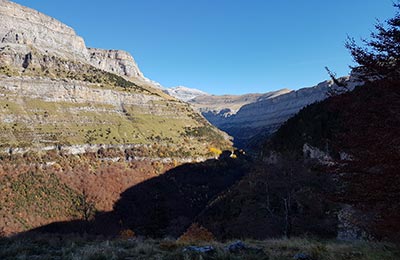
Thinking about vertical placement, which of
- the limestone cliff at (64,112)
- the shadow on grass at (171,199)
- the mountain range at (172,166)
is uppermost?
the limestone cliff at (64,112)

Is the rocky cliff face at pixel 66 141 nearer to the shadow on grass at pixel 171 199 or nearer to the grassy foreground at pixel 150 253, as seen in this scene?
the shadow on grass at pixel 171 199

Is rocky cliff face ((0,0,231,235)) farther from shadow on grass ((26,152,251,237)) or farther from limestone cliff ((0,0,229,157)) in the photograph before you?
shadow on grass ((26,152,251,237))

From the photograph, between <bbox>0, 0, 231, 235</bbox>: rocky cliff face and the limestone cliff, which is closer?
<bbox>0, 0, 231, 235</bbox>: rocky cliff face

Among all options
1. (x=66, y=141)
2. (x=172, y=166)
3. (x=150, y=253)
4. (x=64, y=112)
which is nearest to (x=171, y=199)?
(x=172, y=166)

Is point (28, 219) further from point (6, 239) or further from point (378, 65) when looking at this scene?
point (378, 65)

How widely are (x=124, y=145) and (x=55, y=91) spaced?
51.4 metres

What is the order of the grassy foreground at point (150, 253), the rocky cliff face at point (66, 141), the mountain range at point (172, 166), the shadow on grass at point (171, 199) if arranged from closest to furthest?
1. the mountain range at point (172, 166)
2. the grassy foreground at point (150, 253)
3. the shadow on grass at point (171, 199)
4. the rocky cliff face at point (66, 141)

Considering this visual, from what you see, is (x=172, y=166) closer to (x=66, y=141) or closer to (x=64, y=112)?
(x=66, y=141)

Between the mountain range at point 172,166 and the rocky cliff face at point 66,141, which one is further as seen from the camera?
the rocky cliff face at point 66,141

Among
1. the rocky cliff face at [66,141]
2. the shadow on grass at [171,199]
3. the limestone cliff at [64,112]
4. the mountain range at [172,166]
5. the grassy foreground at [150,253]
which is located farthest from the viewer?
the limestone cliff at [64,112]

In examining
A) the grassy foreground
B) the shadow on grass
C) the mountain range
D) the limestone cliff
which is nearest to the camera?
the mountain range

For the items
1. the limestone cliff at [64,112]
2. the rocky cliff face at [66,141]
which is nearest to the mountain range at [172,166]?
the rocky cliff face at [66,141]

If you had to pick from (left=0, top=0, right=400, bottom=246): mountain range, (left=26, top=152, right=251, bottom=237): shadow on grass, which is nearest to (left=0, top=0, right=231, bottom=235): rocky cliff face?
(left=0, top=0, right=400, bottom=246): mountain range

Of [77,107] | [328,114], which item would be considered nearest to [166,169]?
[77,107]
